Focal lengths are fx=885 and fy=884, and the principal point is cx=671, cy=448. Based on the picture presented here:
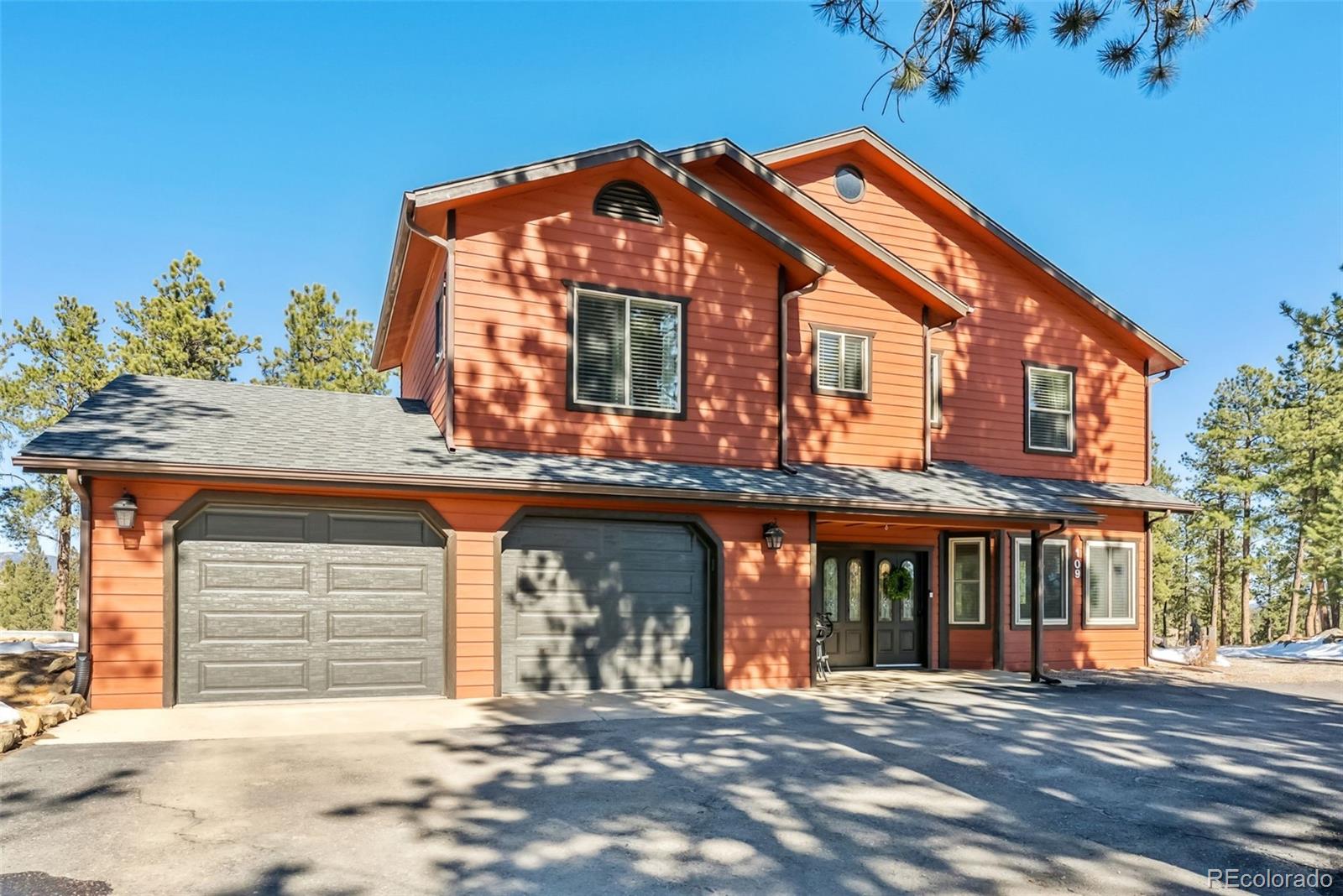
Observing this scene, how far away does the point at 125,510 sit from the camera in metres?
8.86

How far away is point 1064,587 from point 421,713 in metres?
11.1

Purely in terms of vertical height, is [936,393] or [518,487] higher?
[936,393]

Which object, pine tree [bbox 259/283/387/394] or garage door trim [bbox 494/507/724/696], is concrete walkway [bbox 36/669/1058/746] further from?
pine tree [bbox 259/283/387/394]

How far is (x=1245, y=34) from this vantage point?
24.2 feet

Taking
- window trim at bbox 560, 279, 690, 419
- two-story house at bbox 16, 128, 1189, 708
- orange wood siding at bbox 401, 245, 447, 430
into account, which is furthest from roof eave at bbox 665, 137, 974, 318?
orange wood siding at bbox 401, 245, 447, 430

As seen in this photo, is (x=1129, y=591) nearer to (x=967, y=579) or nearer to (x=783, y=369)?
(x=967, y=579)

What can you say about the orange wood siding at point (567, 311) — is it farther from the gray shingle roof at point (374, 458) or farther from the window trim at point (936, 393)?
the window trim at point (936, 393)

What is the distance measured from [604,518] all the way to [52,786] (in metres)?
6.26

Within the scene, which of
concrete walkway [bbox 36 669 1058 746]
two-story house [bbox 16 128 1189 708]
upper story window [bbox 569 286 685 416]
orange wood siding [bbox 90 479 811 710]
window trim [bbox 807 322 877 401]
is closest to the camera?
concrete walkway [bbox 36 669 1058 746]

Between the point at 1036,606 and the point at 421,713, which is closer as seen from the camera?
the point at 421,713

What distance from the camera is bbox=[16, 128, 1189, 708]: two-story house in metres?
9.51

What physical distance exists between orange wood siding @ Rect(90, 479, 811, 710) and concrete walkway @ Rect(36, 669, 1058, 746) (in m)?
0.36

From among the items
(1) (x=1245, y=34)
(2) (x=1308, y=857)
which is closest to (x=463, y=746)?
(2) (x=1308, y=857)

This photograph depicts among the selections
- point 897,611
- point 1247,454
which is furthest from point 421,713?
point 1247,454
